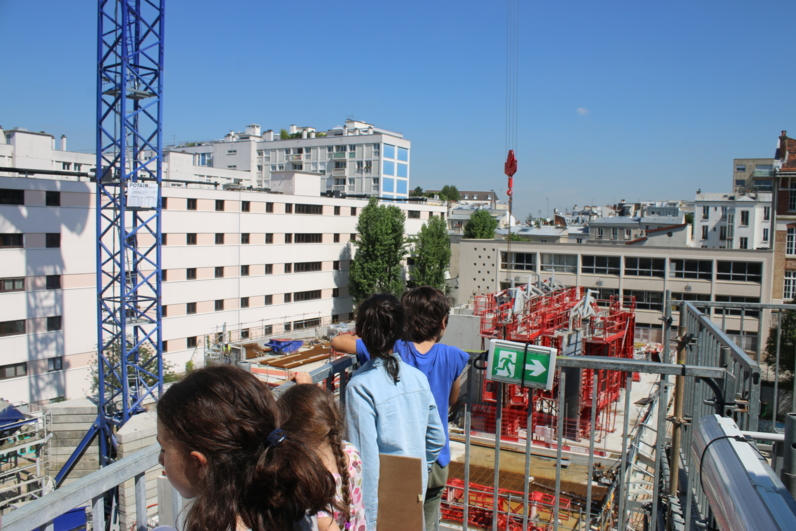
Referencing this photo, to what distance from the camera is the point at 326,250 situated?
36.8 meters

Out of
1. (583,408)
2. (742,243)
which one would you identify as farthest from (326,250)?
(742,243)

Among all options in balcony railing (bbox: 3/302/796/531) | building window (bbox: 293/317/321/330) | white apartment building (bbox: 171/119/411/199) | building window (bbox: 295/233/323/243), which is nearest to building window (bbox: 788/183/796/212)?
building window (bbox: 295/233/323/243)

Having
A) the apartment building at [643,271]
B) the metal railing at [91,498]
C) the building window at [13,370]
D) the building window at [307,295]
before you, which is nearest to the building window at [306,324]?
the building window at [307,295]

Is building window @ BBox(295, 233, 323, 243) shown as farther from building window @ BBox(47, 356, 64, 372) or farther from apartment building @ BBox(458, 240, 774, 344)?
building window @ BBox(47, 356, 64, 372)

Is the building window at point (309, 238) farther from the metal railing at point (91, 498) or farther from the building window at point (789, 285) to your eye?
the metal railing at point (91, 498)

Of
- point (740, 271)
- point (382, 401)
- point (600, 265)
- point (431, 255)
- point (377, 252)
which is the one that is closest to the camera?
point (382, 401)

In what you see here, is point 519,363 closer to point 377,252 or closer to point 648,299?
point 648,299

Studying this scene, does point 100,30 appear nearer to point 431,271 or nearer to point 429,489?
point 429,489

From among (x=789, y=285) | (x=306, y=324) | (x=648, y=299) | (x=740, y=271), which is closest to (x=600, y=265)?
(x=648, y=299)

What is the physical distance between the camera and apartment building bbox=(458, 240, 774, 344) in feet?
95.6

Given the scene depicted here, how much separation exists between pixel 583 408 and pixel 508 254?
17.8 m

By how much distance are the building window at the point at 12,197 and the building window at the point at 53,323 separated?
4.83 metres

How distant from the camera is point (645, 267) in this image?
104 ft

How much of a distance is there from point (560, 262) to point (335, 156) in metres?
29.1
